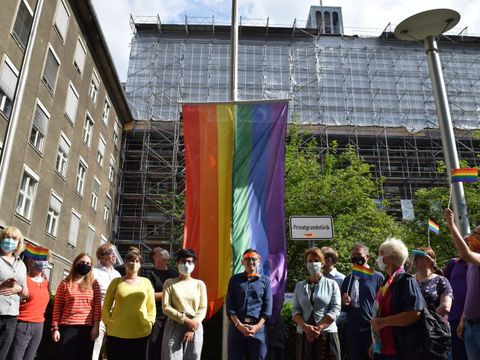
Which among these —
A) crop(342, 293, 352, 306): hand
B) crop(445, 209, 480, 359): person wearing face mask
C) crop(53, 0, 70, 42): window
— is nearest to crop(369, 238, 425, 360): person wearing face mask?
crop(445, 209, 480, 359): person wearing face mask

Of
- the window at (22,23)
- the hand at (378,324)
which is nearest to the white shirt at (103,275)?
the hand at (378,324)

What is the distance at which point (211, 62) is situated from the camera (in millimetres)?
37031

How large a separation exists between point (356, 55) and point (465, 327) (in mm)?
36872

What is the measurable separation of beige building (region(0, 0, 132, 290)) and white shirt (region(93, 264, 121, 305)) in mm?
7346

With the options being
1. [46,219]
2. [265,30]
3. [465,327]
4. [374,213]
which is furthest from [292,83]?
[465,327]

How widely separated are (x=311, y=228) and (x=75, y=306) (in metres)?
3.58

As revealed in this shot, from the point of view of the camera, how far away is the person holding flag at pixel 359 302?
540cm

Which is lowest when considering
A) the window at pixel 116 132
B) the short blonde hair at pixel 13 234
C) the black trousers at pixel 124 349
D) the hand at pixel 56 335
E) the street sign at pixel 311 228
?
the black trousers at pixel 124 349

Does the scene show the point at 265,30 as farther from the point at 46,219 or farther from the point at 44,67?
the point at 46,219

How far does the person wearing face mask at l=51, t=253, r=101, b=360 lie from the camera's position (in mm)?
5223

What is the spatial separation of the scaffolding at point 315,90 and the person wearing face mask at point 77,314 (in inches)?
1031

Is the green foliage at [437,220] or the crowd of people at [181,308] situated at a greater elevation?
the green foliage at [437,220]

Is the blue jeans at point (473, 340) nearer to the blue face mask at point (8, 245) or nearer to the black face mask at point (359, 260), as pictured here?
the black face mask at point (359, 260)

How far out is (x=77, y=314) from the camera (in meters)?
5.33
